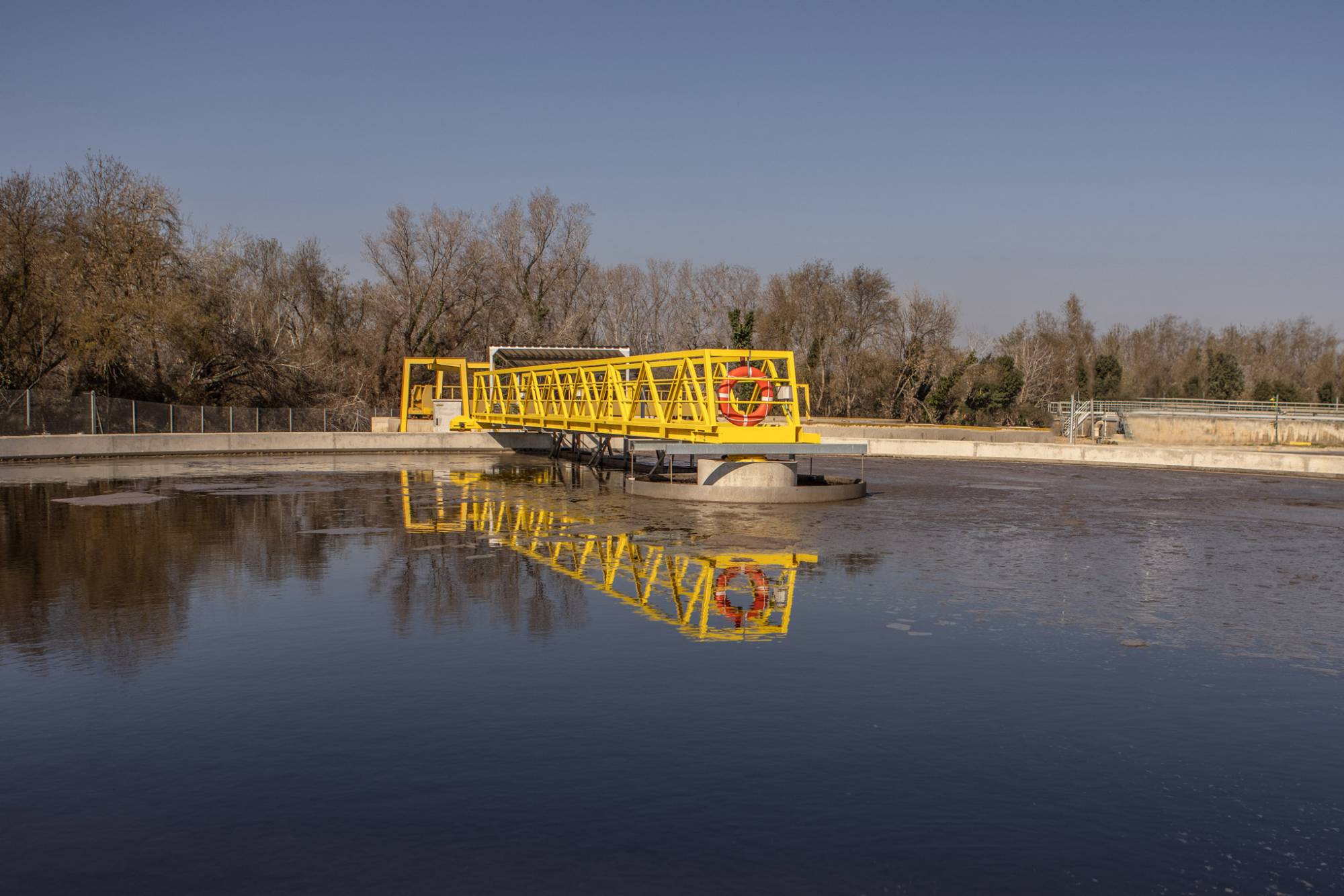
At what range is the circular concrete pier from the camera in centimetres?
2147

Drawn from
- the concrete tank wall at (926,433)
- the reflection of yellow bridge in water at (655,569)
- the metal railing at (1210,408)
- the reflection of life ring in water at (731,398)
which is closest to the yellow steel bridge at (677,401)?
the reflection of life ring in water at (731,398)

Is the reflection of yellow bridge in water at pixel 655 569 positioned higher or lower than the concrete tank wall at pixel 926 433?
lower

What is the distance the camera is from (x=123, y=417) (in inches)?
1452

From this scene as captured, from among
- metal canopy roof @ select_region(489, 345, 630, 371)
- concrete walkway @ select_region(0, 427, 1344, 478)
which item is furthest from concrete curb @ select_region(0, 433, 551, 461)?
metal canopy roof @ select_region(489, 345, 630, 371)

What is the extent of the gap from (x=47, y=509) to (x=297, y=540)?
21.9ft

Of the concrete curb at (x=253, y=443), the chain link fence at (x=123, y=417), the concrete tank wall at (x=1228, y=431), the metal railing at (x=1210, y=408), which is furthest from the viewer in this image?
the metal railing at (x=1210, y=408)

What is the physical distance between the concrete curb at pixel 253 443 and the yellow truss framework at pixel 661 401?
7.53 feet

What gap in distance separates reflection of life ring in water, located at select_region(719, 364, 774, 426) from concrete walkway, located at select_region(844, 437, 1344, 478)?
45.3ft

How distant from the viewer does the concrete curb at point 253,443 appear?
106ft

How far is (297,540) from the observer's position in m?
16.0

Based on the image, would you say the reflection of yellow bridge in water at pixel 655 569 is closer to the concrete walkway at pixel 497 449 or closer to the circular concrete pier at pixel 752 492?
the circular concrete pier at pixel 752 492

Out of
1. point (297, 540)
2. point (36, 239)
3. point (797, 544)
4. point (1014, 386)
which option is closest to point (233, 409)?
point (36, 239)

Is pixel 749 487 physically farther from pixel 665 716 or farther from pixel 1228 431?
pixel 1228 431

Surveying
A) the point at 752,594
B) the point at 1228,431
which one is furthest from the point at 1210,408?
the point at 752,594
